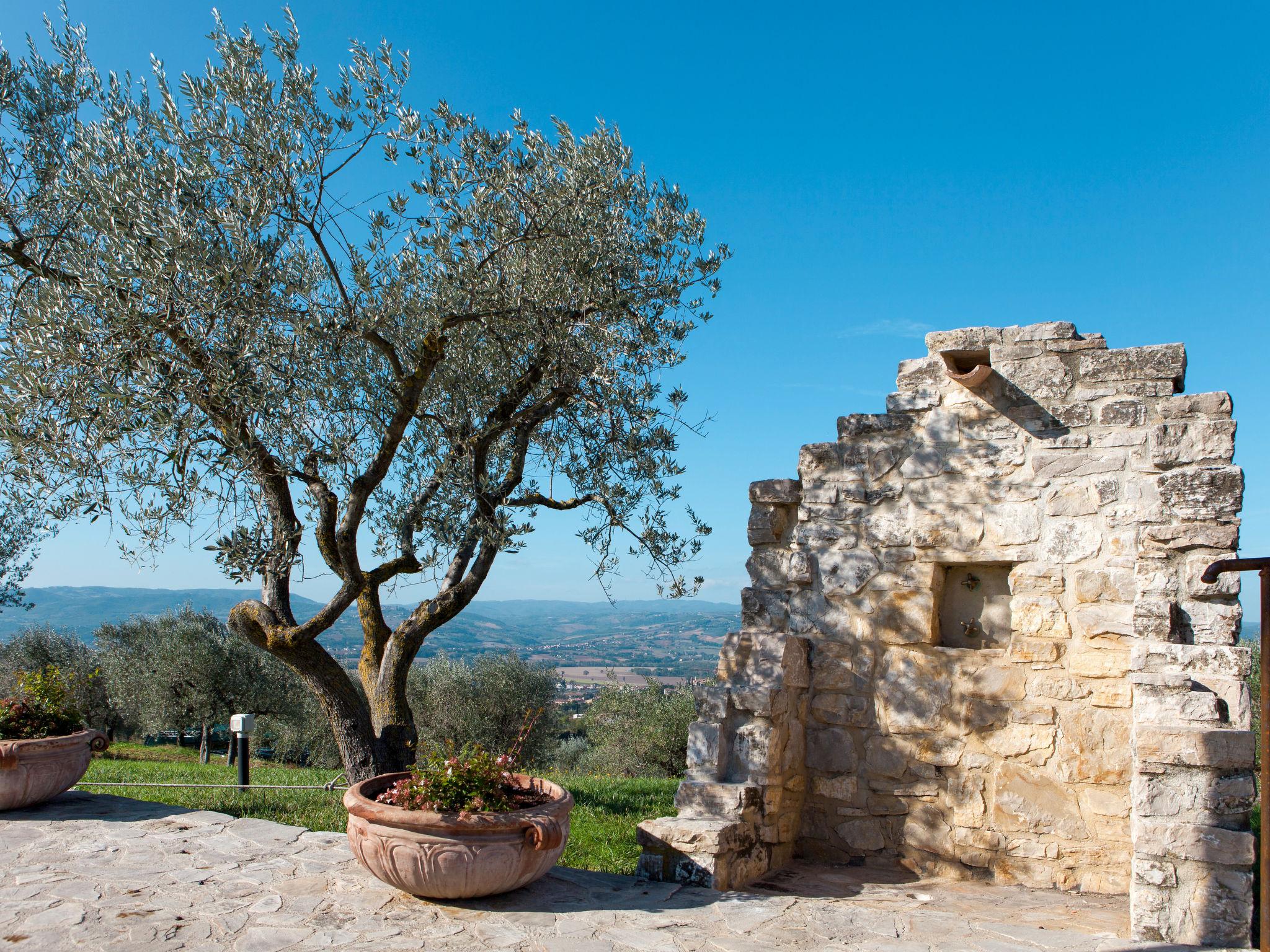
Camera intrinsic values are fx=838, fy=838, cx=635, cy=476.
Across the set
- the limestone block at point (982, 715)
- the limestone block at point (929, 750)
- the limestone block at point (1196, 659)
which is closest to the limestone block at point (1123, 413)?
the limestone block at point (1196, 659)

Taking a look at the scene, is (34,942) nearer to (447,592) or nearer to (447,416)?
(447,592)

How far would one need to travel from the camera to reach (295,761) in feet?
72.7

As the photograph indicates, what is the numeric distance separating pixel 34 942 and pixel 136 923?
43cm

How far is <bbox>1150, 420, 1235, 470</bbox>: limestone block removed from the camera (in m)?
5.16

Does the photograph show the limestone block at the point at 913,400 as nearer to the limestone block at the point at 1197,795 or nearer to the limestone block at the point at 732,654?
the limestone block at the point at 732,654

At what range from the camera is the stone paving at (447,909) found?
13.6 ft

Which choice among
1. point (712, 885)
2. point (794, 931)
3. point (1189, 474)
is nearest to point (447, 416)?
point (712, 885)

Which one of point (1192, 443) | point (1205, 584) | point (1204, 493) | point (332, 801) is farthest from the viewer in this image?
point (332, 801)

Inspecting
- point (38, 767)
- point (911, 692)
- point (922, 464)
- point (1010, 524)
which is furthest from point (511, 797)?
point (38, 767)

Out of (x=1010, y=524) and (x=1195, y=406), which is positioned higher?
(x=1195, y=406)

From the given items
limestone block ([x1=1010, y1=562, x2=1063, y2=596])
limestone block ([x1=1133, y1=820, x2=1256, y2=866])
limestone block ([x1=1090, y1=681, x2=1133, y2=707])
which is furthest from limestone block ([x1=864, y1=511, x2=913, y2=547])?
limestone block ([x1=1133, y1=820, x2=1256, y2=866])

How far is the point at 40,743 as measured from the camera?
21.5 feet

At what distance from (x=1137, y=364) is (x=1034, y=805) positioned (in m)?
2.98

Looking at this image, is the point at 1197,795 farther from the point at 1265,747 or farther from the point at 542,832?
the point at 542,832
